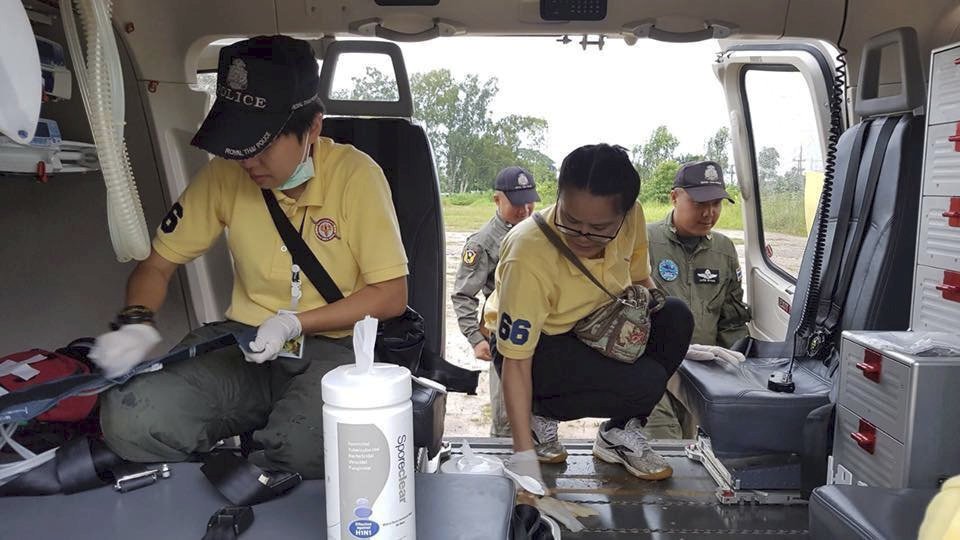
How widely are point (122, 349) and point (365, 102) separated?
1.40m

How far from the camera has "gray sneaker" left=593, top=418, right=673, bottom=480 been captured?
2.55 metres

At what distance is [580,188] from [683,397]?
3.09 ft

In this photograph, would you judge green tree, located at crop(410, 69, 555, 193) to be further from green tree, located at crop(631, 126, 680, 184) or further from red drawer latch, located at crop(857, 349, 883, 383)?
red drawer latch, located at crop(857, 349, 883, 383)

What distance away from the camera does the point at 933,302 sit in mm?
2105

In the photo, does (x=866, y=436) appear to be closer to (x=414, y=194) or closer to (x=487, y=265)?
(x=414, y=194)

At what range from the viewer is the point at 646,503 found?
237 cm

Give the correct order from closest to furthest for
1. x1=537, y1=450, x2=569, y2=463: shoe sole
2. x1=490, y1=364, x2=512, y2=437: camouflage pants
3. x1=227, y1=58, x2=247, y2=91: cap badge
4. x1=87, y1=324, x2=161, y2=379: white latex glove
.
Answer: x1=87, y1=324, x2=161, y2=379: white latex glove → x1=227, y1=58, x2=247, y2=91: cap badge → x1=537, y1=450, x2=569, y2=463: shoe sole → x1=490, y1=364, x2=512, y2=437: camouflage pants

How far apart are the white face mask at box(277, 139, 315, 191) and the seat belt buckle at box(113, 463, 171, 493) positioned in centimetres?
84

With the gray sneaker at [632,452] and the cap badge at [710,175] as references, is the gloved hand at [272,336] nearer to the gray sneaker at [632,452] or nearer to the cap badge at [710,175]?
the gray sneaker at [632,452]

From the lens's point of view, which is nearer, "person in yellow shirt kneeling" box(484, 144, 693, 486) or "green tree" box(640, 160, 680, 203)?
"person in yellow shirt kneeling" box(484, 144, 693, 486)

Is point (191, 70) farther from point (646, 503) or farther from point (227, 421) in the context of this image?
point (646, 503)

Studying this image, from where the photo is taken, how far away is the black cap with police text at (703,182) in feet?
11.4

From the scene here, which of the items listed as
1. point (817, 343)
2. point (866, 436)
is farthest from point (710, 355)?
point (866, 436)

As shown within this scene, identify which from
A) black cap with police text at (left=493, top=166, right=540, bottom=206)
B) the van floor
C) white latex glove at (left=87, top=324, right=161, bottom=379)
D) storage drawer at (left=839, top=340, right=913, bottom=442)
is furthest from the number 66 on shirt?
black cap with police text at (left=493, top=166, right=540, bottom=206)
